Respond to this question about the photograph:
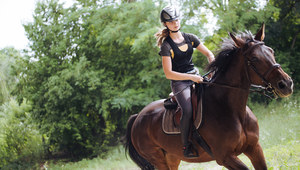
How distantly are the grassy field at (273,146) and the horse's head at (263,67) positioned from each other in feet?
8.53

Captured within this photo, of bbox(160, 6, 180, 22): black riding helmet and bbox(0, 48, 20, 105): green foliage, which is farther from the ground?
bbox(160, 6, 180, 22): black riding helmet

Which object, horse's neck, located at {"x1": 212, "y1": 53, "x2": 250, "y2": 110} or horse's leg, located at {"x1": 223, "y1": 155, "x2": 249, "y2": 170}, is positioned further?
horse's neck, located at {"x1": 212, "y1": 53, "x2": 250, "y2": 110}

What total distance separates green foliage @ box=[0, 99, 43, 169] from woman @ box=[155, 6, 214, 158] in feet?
43.3

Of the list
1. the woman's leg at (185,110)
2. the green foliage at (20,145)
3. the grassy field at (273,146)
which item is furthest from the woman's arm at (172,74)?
the green foliage at (20,145)

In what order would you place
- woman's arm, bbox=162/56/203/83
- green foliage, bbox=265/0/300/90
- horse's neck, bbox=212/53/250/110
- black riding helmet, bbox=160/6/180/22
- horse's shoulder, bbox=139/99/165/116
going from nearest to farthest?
1. horse's neck, bbox=212/53/250/110
2. woman's arm, bbox=162/56/203/83
3. black riding helmet, bbox=160/6/180/22
4. horse's shoulder, bbox=139/99/165/116
5. green foliage, bbox=265/0/300/90

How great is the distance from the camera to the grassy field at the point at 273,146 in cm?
662

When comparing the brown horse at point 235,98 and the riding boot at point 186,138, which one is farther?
the riding boot at point 186,138

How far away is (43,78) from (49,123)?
90.5 inches

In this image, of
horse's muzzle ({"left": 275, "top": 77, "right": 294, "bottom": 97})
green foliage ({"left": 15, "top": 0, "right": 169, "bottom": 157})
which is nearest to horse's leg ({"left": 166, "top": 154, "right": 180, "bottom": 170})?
horse's muzzle ({"left": 275, "top": 77, "right": 294, "bottom": 97})

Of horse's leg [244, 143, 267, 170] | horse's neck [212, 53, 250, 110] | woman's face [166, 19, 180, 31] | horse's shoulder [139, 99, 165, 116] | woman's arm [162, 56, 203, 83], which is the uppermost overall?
woman's face [166, 19, 180, 31]

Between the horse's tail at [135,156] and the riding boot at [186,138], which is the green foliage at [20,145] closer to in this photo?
the horse's tail at [135,156]

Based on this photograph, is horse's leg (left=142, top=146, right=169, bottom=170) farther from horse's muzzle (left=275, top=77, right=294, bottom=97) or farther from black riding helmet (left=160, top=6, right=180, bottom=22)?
horse's muzzle (left=275, top=77, right=294, bottom=97)

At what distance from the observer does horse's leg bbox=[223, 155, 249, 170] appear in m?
3.62

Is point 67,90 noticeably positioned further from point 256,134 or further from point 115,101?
point 256,134
